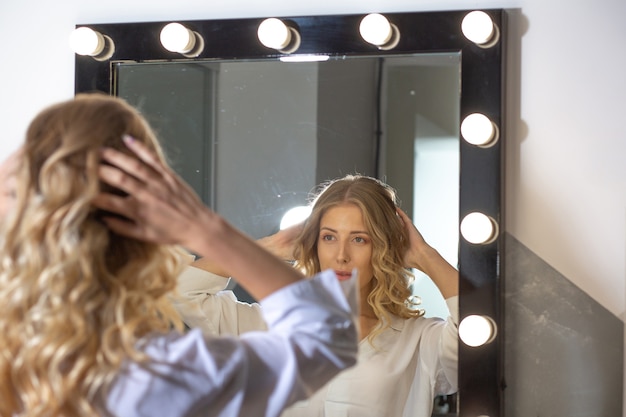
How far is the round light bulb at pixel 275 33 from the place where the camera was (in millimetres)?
1587

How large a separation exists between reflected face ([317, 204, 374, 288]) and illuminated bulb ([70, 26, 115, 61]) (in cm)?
55

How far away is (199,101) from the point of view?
165 cm

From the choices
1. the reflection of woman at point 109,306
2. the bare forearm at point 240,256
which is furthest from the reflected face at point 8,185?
the bare forearm at point 240,256

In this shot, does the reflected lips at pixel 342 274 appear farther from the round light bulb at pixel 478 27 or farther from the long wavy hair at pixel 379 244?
the round light bulb at pixel 478 27

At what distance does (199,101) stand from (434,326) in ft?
1.95

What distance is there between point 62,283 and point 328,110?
0.82m

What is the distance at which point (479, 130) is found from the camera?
1.50 m

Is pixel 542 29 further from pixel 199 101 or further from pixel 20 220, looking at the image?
pixel 20 220

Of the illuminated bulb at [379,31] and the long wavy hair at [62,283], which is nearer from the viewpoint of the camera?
the long wavy hair at [62,283]

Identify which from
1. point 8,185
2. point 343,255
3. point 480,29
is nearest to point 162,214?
point 8,185

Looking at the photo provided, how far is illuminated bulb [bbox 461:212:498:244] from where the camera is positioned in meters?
1.50

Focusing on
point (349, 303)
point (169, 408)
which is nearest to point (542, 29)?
point (349, 303)

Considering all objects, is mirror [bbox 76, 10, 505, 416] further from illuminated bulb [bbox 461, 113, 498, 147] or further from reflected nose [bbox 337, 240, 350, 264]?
reflected nose [bbox 337, 240, 350, 264]

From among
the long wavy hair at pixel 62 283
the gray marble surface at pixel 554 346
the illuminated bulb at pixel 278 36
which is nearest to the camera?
the long wavy hair at pixel 62 283
